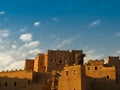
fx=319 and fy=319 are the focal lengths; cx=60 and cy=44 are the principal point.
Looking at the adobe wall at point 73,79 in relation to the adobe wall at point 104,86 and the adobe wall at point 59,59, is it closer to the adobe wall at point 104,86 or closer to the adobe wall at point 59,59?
the adobe wall at point 104,86

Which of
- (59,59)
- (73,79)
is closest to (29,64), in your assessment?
(59,59)

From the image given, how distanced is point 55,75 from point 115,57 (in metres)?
17.1

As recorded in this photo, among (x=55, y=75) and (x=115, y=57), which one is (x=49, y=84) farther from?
(x=115, y=57)

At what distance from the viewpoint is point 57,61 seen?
75125 mm

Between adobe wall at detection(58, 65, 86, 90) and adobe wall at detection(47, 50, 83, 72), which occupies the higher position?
adobe wall at detection(47, 50, 83, 72)

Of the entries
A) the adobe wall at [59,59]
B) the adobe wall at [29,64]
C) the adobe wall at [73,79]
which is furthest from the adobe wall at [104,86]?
the adobe wall at [29,64]

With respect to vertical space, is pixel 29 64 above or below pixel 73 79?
above

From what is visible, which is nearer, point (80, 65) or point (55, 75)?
point (80, 65)

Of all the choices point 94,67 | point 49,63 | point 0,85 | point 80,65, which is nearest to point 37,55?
point 49,63

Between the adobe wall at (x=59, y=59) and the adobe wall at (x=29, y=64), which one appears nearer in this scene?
the adobe wall at (x=59, y=59)

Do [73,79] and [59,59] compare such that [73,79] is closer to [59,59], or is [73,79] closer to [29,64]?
[59,59]

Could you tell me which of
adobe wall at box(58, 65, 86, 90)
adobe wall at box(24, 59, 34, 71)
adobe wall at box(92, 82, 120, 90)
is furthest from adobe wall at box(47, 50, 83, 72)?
adobe wall at box(58, 65, 86, 90)

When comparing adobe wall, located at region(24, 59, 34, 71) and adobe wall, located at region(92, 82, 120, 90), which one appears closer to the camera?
adobe wall, located at region(92, 82, 120, 90)

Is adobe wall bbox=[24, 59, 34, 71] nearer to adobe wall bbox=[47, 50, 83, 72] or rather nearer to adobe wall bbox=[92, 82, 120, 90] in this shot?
adobe wall bbox=[47, 50, 83, 72]
